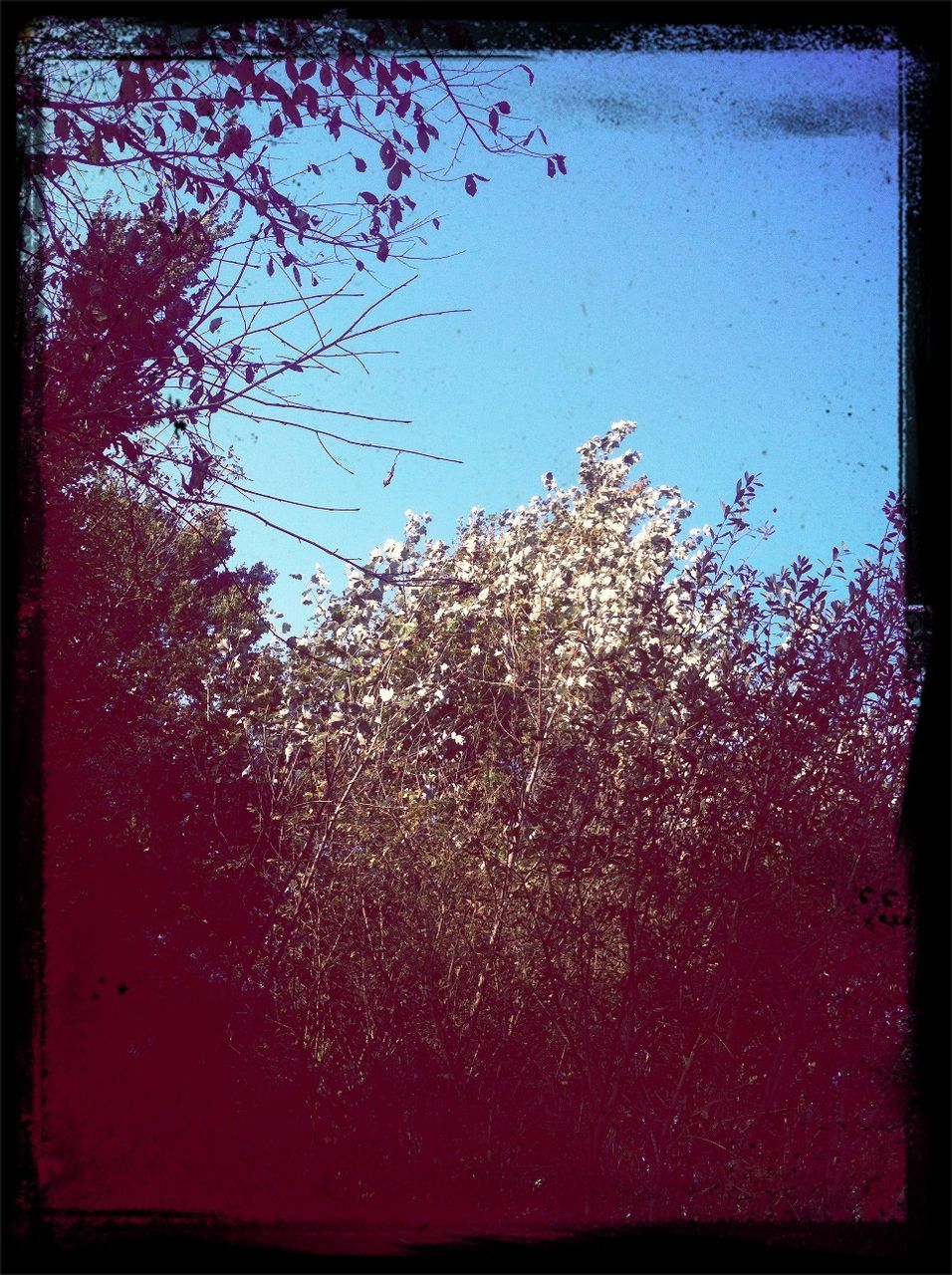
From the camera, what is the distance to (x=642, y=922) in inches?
120

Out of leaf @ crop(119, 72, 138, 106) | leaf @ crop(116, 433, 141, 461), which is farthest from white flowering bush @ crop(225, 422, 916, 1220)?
leaf @ crop(119, 72, 138, 106)

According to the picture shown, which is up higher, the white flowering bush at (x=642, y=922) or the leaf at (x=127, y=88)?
the leaf at (x=127, y=88)

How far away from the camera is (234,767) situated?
156 inches

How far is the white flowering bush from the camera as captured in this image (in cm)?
277

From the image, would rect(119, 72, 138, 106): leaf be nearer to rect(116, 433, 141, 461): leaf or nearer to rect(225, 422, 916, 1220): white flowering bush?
rect(116, 433, 141, 461): leaf

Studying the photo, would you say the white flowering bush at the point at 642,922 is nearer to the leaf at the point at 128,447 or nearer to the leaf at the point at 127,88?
the leaf at the point at 128,447

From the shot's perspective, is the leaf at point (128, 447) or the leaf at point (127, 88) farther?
the leaf at point (128, 447)

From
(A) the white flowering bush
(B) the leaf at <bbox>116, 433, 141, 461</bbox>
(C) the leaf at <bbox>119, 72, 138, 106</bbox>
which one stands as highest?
(C) the leaf at <bbox>119, 72, 138, 106</bbox>

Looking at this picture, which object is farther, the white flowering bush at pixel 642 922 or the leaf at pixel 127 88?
the white flowering bush at pixel 642 922

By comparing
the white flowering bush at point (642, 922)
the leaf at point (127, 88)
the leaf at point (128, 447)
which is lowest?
the white flowering bush at point (642, 922)

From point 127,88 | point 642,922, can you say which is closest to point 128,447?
point 127,88

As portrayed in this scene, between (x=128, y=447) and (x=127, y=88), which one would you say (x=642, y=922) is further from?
(x=127, y=88)

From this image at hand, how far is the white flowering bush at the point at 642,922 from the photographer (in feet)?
9.08

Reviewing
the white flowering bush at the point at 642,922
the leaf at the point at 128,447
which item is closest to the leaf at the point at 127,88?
the leaf at the point at 128,447
